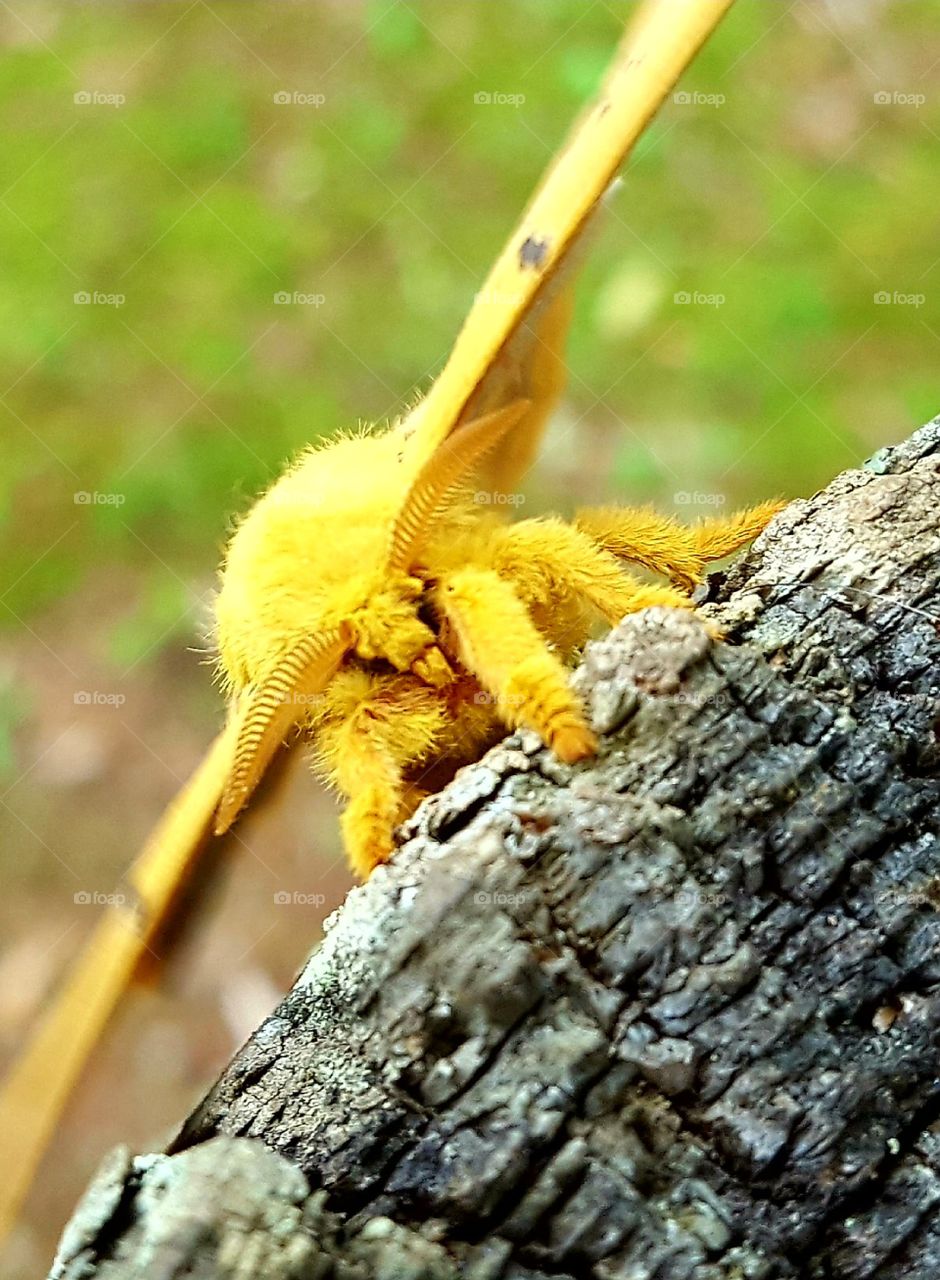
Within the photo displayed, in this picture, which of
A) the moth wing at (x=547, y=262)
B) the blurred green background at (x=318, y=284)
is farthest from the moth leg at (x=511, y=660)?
the blurred green background at (x=318, y=284)

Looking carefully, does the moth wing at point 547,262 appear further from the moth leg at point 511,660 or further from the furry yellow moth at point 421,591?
the moth leg at point 511,660

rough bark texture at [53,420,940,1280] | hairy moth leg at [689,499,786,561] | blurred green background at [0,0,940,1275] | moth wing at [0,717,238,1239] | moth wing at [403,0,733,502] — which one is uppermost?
blurred green background at [0,0,940,1275]

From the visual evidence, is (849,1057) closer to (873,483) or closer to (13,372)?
(873,483)

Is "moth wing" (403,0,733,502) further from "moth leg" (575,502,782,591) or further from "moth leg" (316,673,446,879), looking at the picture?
"moth leg" (316,673,446,879)

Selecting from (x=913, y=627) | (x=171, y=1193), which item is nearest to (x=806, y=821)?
(x=913, y=627)

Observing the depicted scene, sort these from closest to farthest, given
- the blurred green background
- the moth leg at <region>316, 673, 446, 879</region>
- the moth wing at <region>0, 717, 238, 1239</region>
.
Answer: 1. the moth leg at <region>316, 673, 446, 879</region>
2. the moth wing at <region>0, 717, 238, 1239</region>
3. the blurred green background

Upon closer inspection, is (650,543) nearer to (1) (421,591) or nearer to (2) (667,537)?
(2) (667,537)

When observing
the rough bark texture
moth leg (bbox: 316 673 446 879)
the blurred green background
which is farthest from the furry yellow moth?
the blurred green background
